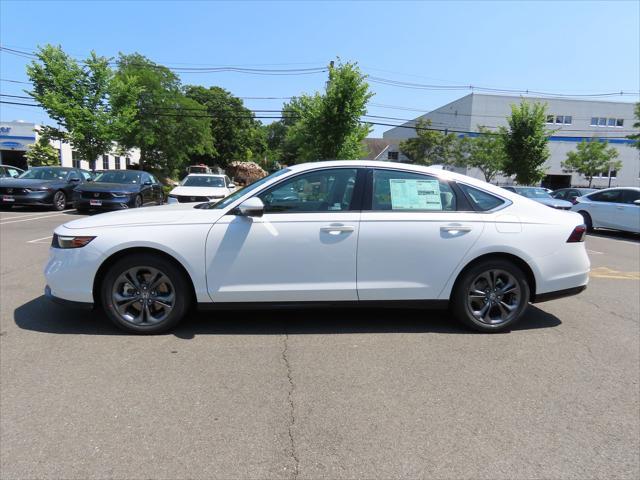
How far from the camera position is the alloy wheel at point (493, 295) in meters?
4.50

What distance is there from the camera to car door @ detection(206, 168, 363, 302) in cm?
416

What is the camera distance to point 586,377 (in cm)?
363

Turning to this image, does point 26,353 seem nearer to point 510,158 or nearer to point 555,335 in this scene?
point 555,335

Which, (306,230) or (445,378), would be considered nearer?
(445,378)

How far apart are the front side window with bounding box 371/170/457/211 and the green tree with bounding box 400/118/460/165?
4475 centimetres

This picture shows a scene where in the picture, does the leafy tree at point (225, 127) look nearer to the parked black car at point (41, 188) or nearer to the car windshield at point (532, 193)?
the parked black car at point (41, 188)

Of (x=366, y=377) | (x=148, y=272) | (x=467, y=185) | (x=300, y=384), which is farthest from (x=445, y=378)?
(x=148, y=272)

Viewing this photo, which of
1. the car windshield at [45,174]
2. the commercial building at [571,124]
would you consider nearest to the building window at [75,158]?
the car windshield at [45,174]

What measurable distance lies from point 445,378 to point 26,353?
11.4 feet

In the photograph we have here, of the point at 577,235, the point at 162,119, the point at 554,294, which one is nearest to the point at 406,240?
the point at 554,294

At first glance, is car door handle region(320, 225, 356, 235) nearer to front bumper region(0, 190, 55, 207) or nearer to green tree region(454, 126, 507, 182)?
front bumper region(0, 190, 55, 207)

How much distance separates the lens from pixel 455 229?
14.4 ft

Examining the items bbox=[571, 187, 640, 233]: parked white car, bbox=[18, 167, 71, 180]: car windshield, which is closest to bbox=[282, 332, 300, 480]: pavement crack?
bbox=[571, 187, 640, 233]: parked white car

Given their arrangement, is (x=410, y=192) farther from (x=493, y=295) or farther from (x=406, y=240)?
(x=493, y=295)
